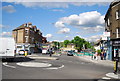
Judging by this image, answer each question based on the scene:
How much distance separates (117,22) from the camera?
2667 cm

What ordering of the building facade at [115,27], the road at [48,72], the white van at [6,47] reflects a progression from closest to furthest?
the road at [48,72] < the white van at [6,47] < the building facade at [115,27]

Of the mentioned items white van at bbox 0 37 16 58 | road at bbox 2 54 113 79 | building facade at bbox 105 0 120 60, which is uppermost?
building facade at bbox 105 0 120 60

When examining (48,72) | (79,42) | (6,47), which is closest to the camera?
(48,72)

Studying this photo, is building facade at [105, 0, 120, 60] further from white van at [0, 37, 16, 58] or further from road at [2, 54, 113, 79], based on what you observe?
white van at [0, 37, 16, 58]

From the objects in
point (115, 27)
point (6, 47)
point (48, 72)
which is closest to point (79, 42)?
point (115, 27)

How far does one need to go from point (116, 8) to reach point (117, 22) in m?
2.38

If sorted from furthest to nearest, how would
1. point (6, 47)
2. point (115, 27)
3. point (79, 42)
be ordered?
1. point (79, 42)
2. point (115, 27)
3. point (6, 47)

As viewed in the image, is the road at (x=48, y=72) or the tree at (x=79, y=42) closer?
the road at (x=48, y=72)

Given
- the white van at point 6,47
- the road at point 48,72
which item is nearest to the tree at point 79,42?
the white van at point 6,47

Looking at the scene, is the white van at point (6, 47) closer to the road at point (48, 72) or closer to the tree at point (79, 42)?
the road at point (48, 72)

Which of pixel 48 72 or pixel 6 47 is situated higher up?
pixel 6 47

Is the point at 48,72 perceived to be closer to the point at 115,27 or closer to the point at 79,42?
the point at 115,27

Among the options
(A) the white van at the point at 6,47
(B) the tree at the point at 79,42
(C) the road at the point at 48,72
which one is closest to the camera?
(C) the road at the point at 48,72

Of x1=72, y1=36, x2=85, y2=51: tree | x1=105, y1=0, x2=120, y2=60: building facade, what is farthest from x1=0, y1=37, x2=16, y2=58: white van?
x1=72, y1=36, x2=85, y2=51: tree
